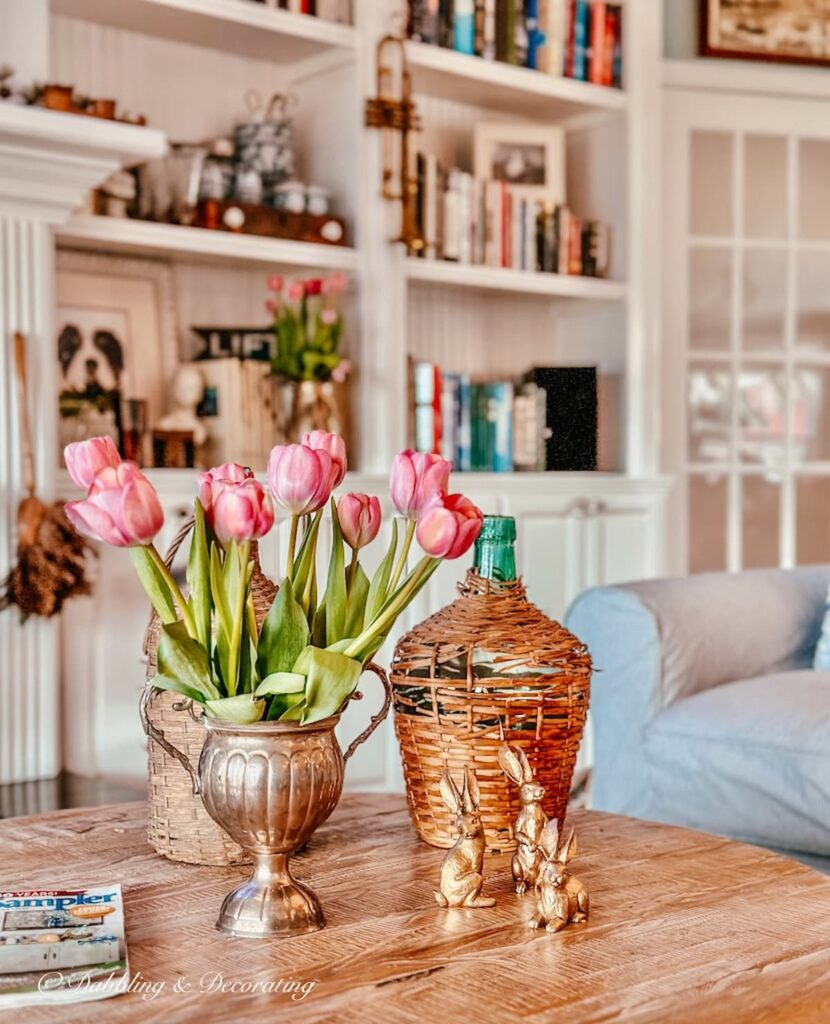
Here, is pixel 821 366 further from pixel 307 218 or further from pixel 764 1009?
pixel 764 1009

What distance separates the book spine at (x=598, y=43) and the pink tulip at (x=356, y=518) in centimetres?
269

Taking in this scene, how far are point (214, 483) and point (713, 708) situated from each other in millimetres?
1318

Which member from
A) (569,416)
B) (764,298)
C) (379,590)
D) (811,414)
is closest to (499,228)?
(569,416)

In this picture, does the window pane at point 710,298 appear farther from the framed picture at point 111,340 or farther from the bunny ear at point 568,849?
the bunny ear at point 568,849

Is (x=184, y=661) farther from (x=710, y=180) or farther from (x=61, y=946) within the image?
(x=710, y=180)

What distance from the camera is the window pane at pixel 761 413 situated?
3.88 m

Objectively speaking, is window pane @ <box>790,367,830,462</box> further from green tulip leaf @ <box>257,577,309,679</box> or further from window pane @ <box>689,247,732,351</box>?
green tulip leaf @ <box>257,577,309,679</box>

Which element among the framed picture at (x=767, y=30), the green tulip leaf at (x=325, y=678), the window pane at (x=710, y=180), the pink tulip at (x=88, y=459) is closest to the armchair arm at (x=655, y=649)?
the green tulip leaf at (x=325, y=678)

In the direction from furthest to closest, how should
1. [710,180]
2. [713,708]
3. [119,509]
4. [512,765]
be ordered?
[710,180] < [713,708] < [512,765] < [119,509]

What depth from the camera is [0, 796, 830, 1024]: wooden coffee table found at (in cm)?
94

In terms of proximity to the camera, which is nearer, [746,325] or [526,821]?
[526,821]

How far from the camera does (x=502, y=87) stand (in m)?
3.44

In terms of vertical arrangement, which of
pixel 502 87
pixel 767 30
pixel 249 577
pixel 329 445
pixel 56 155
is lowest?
pixel 249 577

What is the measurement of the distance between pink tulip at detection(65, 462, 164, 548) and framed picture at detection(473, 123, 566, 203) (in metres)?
2.63
